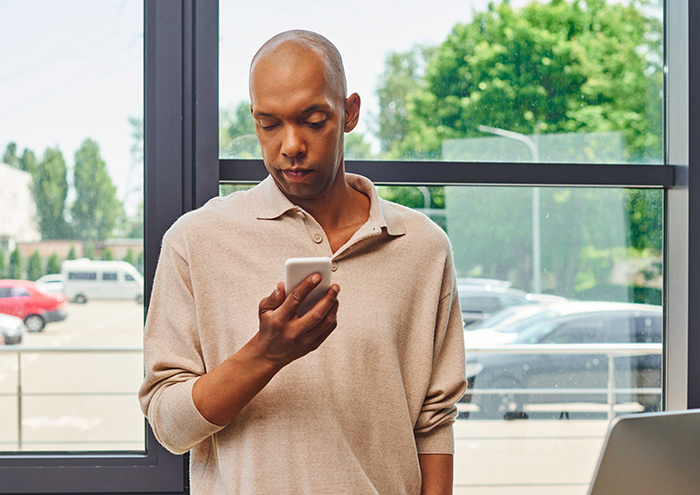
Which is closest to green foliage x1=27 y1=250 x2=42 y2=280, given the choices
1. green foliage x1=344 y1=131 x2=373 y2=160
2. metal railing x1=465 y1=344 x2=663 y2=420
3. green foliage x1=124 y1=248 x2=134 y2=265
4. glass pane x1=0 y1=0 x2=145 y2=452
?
glass pane x1=0 y1=0 x2=145 y2=452

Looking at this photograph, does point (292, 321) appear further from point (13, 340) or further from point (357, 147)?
point (13, 340)

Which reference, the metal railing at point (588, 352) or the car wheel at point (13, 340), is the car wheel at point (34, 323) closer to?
the car wheel at point (13, 340)

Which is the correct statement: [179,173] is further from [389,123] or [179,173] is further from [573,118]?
[573,118]

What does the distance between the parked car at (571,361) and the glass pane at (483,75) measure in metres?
0.42

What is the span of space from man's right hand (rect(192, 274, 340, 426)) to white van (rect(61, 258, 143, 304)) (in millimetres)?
653

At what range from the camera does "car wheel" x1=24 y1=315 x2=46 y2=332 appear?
154 cm

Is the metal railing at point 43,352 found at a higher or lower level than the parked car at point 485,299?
lower

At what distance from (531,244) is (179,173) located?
935mm

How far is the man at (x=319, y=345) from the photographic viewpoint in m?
1.01

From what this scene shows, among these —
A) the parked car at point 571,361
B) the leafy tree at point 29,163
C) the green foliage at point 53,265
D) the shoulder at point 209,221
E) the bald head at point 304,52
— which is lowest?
the parked car at point 571,361

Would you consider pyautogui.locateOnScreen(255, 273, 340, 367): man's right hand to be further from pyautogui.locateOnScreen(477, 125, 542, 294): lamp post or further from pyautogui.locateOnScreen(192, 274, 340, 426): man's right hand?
pyautogui.locateOnScreen(477, 125, 542, 294): lamp post

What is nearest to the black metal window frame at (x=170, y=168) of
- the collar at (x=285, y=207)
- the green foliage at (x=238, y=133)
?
the green foliage at (x=238, y=133)

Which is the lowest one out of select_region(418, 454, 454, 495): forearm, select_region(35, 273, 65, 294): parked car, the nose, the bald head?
select_region(418, 454, 454, 495): forearm

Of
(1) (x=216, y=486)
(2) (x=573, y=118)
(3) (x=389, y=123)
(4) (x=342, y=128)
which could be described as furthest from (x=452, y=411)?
(2) (x=573, y=118)
